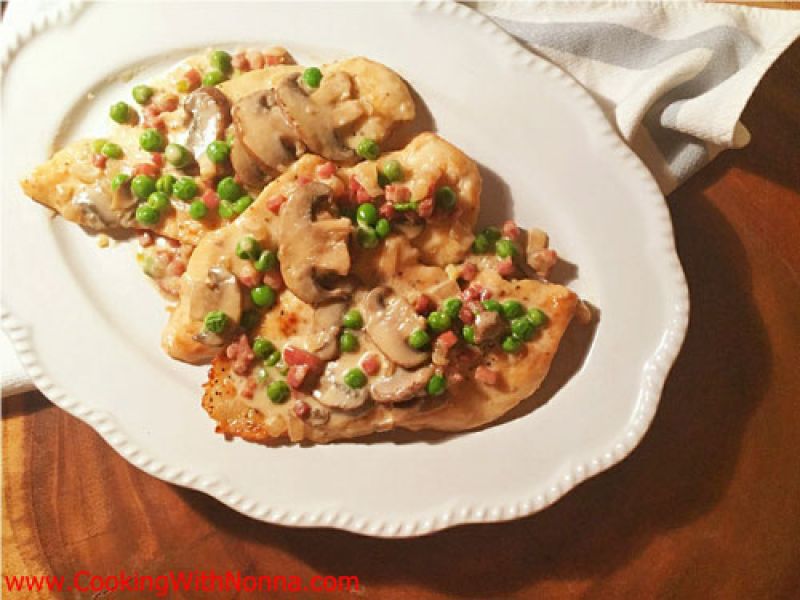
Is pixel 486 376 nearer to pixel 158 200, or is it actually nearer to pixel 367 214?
pixel 367 214

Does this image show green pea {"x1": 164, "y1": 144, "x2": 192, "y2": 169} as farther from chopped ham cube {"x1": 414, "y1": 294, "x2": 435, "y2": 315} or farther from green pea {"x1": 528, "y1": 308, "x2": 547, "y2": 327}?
green pea {"x1": 528, "y1": 308, "x2": 547, "y2": 327}

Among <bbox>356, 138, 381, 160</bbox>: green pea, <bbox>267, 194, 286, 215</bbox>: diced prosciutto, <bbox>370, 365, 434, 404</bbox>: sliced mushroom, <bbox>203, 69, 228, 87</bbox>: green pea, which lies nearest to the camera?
<bbox>370, 365, 434, 404</bbox>: sliced mushroom

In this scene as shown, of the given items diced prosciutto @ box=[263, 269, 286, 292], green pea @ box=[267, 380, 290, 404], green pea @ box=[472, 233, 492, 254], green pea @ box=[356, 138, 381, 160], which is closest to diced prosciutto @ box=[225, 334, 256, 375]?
green pea @ box=[267, 380, 290, 404]

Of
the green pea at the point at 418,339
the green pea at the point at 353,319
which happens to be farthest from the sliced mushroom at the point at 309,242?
the green pea at the point at 418,339

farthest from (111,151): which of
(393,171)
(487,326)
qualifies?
(487,326)

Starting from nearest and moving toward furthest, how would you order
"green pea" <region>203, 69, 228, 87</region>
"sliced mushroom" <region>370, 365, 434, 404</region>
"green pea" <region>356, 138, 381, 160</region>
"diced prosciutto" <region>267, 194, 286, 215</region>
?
"sliced mushroom" <region>370, 365, 434, 404</region>, "diced prosciutto" <region>267, 194, 286, 215</region>, "green pea" <region>356, 138, 381, 160</region>, "green pea" <region>203, 69, 228, 87</region>
